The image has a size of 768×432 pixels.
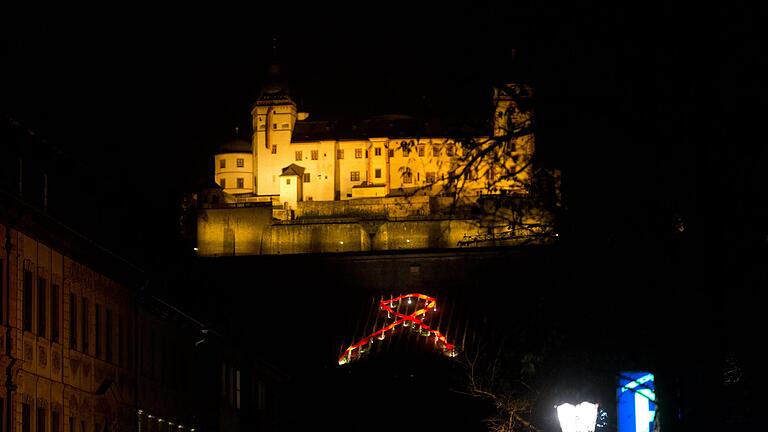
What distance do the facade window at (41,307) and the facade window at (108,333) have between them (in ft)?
14.8

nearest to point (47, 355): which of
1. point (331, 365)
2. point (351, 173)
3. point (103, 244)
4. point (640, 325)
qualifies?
point (103, 244)

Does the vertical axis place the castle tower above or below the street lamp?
above

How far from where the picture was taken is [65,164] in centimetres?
2842

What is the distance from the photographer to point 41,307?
26406mm

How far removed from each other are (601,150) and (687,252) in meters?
1.39

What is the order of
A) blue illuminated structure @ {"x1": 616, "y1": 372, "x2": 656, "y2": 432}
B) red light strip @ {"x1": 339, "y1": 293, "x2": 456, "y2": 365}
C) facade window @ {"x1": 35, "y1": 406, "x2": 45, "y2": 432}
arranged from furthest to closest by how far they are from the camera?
red light strip @ {"x1": 339, "y1": 293, "x2": 456, "y2": 365} < facade window @ {"x1": 35, "y1": 406, "x2": 45, "y2": 432} < blue illuminated structure @ {"x1": 616, "y1": 372, "x2": 656, "y2": 432}

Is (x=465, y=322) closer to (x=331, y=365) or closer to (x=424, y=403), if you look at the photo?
(x=331, y=365)

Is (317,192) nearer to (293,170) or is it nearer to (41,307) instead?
(293,170)

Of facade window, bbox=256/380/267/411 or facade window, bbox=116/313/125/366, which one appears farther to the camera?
facade window, bbox=256/380/267/411

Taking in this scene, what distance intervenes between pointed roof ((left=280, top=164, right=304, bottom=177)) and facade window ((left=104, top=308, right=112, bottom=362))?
323 feet

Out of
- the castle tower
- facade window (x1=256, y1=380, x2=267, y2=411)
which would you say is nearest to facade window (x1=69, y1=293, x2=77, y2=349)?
facade window (x1=256, y1=380, x2=267, y2=411)

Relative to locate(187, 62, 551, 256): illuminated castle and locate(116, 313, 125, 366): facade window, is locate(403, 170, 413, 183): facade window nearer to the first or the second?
locate(187, 62, 551, 256): illuminated castle

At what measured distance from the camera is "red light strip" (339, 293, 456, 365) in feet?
222

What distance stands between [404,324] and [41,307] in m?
46.5
